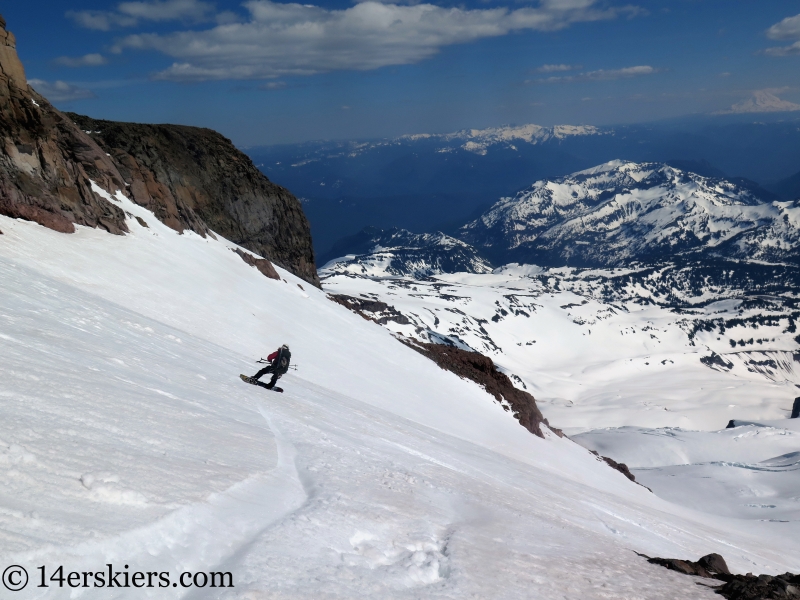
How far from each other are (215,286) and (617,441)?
3824 inches

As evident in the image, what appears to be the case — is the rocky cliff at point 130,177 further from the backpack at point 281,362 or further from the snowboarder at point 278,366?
the backpack at point 281,362

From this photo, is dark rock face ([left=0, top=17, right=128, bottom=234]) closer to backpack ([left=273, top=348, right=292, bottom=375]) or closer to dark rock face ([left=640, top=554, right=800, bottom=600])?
backpack ([left=273, top=348, right=292, bottom=375])

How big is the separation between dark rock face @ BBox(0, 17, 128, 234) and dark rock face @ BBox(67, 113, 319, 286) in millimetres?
16958

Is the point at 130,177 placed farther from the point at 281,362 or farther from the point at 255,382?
the point at 281,362

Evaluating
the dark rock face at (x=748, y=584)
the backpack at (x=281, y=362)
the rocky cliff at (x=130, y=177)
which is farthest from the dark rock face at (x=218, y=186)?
the dark rock face at (x=748, y=584)

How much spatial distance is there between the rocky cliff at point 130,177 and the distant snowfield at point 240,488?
6755 millimetres

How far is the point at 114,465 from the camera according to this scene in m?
7.97

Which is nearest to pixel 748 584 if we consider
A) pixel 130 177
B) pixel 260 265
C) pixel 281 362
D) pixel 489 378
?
pixel 281 362

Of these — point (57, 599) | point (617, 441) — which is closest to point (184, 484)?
point (57, 599)

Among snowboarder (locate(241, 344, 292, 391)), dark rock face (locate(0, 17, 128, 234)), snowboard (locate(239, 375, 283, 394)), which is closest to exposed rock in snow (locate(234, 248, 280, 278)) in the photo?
dark rock face (locate(0, 17, 128, 234))

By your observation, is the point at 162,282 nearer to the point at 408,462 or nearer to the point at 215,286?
the point at 215,286

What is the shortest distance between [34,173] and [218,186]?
41.4m

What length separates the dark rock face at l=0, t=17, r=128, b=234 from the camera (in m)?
27.6

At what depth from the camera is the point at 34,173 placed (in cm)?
2983
